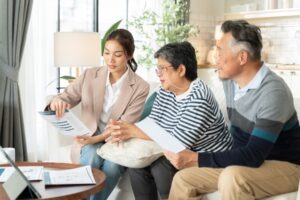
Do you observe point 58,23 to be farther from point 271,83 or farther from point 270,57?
point 271,83

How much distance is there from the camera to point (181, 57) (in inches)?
83.5

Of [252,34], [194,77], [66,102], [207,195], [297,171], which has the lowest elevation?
[207,195]

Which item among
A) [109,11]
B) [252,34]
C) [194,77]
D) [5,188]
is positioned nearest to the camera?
[5,188]

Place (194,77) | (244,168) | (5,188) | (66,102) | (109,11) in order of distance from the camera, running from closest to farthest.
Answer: (5,188) < (244,168) < (194,77) < (66,102) < (109,11)

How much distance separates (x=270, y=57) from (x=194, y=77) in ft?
9.51

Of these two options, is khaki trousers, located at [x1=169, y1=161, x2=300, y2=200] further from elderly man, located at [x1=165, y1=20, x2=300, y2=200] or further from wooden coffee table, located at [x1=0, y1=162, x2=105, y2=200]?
wooden coffee table, located at [x1=0, y1=162, x2=105, y2=200]

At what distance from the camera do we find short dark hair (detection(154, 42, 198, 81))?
2.12 metres

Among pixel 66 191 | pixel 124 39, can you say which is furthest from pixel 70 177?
pixel 124 39

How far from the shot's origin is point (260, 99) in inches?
70.3

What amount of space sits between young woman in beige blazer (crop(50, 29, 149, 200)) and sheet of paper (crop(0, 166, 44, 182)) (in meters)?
0.48

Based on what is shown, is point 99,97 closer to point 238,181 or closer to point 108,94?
point 108,94

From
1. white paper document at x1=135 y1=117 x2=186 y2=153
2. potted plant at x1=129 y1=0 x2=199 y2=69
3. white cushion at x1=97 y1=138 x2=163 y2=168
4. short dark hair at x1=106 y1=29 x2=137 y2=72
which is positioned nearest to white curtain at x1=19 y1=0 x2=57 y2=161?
potted plant at x1=129 y1=0 x2=199 y2=69

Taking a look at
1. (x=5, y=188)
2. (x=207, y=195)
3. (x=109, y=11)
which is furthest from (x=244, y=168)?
(x=109, y=11)

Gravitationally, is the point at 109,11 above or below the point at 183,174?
above
